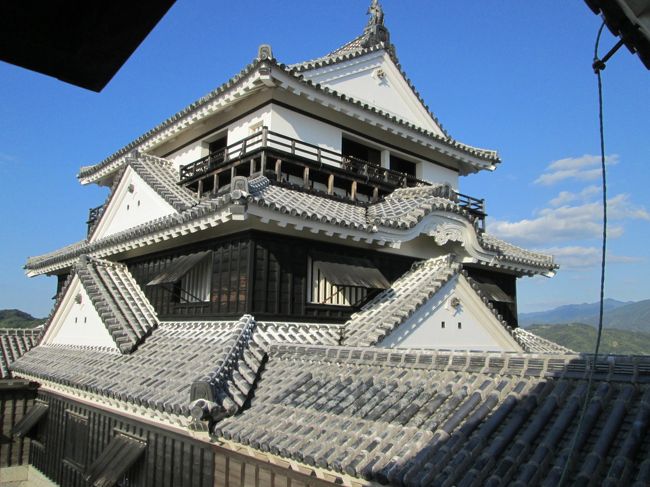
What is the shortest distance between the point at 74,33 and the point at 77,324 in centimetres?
1490

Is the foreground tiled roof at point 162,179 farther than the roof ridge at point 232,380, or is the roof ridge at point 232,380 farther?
the foreground tiled roof at point 162,179

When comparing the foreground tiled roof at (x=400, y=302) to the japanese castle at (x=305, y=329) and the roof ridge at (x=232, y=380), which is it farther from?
the roof ridge at (x=232, y=380)

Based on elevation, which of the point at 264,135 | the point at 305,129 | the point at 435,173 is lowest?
the point at 264,135

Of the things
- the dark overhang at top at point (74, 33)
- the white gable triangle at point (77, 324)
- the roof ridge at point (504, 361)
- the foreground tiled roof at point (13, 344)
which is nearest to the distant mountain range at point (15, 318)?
the foreground tiled roof at point (13, 344)

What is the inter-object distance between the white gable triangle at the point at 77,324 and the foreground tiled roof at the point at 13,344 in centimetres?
161

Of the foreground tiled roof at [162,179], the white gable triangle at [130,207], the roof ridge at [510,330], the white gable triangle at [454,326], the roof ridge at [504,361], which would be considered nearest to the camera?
the roof ridge at [504,361]

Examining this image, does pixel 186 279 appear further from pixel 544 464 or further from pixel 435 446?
pixel 544 464

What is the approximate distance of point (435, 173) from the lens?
19.1 metres

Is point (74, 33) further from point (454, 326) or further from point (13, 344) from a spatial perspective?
point (13, 344)

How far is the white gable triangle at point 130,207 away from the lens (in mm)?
14922

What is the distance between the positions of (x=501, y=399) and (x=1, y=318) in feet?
201

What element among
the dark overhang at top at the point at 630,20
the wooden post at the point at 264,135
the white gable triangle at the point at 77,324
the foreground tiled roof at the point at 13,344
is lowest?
the foreground tiled roof at the point at 13,344

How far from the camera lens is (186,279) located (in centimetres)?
1408

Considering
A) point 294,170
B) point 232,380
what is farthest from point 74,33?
point 294,170
